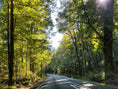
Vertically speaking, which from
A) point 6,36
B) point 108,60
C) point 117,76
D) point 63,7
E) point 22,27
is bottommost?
point 117,76

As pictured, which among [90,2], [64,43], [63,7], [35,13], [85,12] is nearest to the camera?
[35,13]

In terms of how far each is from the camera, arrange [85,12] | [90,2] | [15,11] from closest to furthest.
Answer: [15,11]
[90,2]
[85,12]

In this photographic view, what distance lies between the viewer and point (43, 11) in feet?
42.5

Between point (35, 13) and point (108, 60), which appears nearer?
point (35, 13)

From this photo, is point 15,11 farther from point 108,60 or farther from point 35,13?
point 108,60

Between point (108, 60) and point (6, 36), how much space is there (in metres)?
11.5

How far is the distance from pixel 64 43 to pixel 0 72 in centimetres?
2436

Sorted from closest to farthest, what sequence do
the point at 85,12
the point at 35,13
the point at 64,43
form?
the point at 35,13 < the point at 85,12 < the point at 64,43

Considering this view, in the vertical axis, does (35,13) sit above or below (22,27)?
above

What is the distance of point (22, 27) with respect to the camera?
13.4 metres

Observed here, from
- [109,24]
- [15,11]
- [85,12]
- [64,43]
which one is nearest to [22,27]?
[15,11]

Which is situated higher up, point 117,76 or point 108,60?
point 108,60

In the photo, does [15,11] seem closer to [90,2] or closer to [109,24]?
[90,2]

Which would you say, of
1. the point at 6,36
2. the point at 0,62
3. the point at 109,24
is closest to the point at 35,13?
the point at 6,36
